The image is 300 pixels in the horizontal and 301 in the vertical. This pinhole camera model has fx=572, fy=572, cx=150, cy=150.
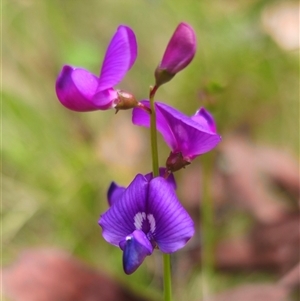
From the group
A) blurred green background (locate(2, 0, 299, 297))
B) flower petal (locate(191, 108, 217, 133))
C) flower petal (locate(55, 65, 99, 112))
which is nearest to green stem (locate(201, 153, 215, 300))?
blurred green background (locate(2, 0, 299, 297))

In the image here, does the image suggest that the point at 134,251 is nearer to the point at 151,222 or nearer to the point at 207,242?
the point at 151,222

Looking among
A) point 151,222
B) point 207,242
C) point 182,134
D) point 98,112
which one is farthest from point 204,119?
point 98,112

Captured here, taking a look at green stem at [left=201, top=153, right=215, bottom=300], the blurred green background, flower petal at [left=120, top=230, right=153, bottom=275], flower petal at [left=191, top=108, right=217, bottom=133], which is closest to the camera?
flower petal at [left=120, top=230, right=153, bottom=275]

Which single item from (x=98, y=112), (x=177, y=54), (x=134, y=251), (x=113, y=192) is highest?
(x=98, y=112)

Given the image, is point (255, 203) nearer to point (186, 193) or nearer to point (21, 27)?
point (186, 193)

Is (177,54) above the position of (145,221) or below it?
above

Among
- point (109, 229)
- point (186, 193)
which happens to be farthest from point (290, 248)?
point (109, 229)

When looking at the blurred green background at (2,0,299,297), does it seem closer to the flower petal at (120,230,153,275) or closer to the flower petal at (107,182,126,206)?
the flower petal at (107,182,126,206)
